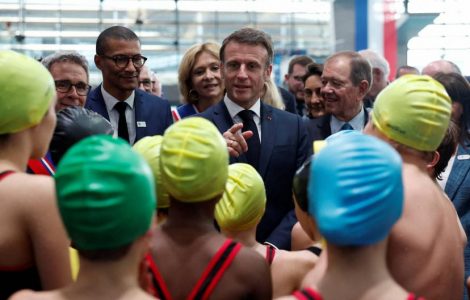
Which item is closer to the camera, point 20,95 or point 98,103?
point 20,95

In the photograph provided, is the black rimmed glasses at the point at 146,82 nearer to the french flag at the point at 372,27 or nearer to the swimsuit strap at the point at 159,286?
the french flag at the point at 372,27

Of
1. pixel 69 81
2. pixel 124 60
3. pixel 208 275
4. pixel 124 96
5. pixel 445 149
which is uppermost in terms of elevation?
pixel 124 60

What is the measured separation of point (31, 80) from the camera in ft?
8.24

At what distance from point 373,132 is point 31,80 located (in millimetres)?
1264

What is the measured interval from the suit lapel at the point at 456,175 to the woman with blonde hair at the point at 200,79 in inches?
75.0

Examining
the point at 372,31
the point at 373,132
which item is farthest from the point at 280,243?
the point at 372,31

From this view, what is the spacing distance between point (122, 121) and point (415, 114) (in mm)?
2512

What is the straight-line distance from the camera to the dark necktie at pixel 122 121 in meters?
4.76

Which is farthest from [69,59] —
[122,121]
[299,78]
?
[299,78]

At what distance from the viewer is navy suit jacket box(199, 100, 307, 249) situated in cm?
425

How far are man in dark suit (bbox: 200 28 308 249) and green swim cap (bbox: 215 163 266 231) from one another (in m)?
1.05

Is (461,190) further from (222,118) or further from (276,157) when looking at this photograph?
(222,118)

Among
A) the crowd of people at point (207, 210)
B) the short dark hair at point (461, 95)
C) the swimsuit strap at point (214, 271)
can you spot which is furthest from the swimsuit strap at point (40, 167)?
the short dark hair at point (461, 95)

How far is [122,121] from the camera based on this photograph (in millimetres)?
4805
